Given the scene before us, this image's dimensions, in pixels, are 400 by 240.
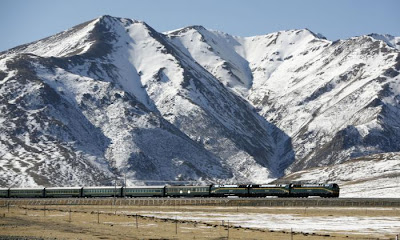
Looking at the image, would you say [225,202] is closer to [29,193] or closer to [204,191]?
[204,191]

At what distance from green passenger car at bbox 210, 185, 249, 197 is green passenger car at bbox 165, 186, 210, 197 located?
1.77 metres

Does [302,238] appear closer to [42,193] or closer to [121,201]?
[121,201]

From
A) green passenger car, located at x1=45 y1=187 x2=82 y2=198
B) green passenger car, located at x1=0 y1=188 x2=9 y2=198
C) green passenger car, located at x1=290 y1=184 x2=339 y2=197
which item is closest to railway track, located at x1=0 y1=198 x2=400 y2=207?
green passenger car, located at x1=45 y1=187 x2=82 y2=198

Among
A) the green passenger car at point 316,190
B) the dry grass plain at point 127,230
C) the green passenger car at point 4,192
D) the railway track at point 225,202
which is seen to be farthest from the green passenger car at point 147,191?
the dry grass plain at point 127,230

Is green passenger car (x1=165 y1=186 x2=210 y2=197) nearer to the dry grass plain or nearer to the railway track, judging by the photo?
the railway track

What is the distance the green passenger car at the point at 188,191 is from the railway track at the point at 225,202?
8679 mm

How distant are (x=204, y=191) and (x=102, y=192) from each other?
27.5 metres

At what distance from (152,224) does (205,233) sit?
15.1 metres

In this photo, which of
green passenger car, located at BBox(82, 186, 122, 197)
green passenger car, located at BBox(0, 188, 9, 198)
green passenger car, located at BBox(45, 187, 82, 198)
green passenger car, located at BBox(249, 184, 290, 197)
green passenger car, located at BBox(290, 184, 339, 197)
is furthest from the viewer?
green passenger car, located at BBox(0, 188, 9, 198)

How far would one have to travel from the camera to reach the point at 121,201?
538ft

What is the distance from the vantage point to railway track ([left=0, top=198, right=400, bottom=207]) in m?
142

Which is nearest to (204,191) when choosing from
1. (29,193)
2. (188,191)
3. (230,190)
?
(188,191)

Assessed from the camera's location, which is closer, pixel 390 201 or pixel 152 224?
pixel 152 224

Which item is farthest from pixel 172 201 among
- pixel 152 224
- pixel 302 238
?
pixel 302 238
